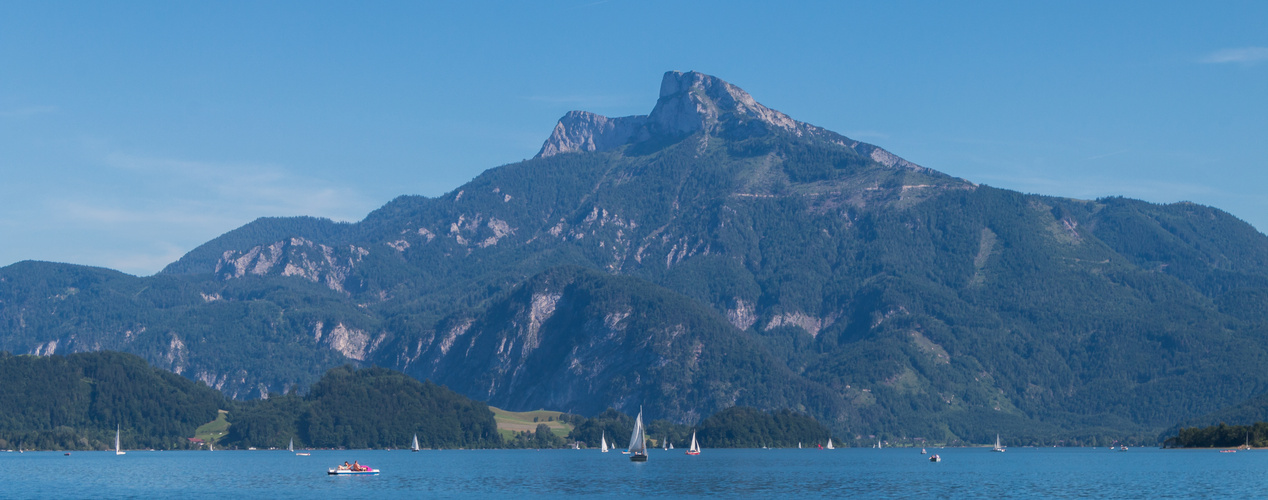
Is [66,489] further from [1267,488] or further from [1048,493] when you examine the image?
[1267,488]

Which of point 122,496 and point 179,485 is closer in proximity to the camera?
point 122,496

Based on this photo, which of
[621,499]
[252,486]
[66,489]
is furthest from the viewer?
[252,486]

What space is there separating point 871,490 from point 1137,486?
121ft

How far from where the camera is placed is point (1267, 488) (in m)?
179

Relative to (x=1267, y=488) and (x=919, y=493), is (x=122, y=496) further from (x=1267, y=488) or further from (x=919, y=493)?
(x=1267, y=488)

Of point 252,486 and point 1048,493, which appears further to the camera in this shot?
point 252,486

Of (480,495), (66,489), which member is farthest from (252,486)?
(480,495)

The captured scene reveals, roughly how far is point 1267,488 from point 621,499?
271 ft

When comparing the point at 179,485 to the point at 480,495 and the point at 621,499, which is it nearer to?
the point at 480,495

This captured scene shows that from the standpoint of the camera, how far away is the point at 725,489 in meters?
187

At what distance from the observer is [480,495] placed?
579ft

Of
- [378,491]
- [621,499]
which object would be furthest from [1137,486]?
[378,491]

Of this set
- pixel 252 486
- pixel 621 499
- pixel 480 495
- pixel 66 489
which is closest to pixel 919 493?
pixel 621 499

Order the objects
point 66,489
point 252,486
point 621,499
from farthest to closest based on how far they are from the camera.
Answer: point 252,486
point 66,489
point 621,499
